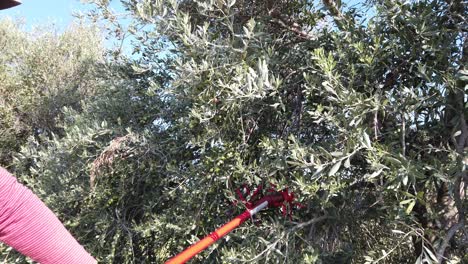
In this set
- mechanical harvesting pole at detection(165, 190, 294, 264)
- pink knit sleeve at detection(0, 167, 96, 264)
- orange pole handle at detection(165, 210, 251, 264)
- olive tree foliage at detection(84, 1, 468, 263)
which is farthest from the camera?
mechanical harvesting pole at detection(165, 190, 294, 264)

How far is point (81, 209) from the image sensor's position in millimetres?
3895

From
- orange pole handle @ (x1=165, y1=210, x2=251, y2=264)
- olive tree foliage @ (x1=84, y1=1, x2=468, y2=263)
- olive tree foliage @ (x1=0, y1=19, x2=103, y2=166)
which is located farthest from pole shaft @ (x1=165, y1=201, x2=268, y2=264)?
olive tree foliage @ (x1=0, y1=19, x2=103, y2=166)

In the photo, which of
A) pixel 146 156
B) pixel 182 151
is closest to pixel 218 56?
pixel 182 151

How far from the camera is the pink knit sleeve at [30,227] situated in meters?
0.88

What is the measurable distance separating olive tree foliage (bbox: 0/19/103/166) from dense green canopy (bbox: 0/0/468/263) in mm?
3329

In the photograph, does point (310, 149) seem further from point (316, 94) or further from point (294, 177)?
point (316, 94)

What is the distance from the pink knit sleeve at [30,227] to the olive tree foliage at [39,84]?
6619 millimetres

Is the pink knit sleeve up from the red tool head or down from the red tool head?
up

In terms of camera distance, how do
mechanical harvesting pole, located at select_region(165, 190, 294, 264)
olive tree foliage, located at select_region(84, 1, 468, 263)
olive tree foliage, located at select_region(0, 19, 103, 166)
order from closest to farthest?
olive tree foliage, located at select_region(84, 1, 468, 263) < mechanical harvesting pole, located at select_region(165, 190, 294, 264) < olive tree foliage, located at select_region(0, 19, 103, 166)

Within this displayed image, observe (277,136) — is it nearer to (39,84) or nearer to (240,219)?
(240,219)

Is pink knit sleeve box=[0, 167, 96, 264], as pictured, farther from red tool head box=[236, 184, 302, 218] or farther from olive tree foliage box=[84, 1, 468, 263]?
red tool head box=[236, 184, 302, 218]

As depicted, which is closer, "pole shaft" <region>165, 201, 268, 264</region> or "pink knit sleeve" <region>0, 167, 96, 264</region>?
"pink knit sleeve" <region>0, 167, 96, 264</region>

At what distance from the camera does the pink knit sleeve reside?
2.89 ft

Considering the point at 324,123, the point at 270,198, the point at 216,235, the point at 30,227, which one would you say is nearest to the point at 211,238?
the point at 216,235
